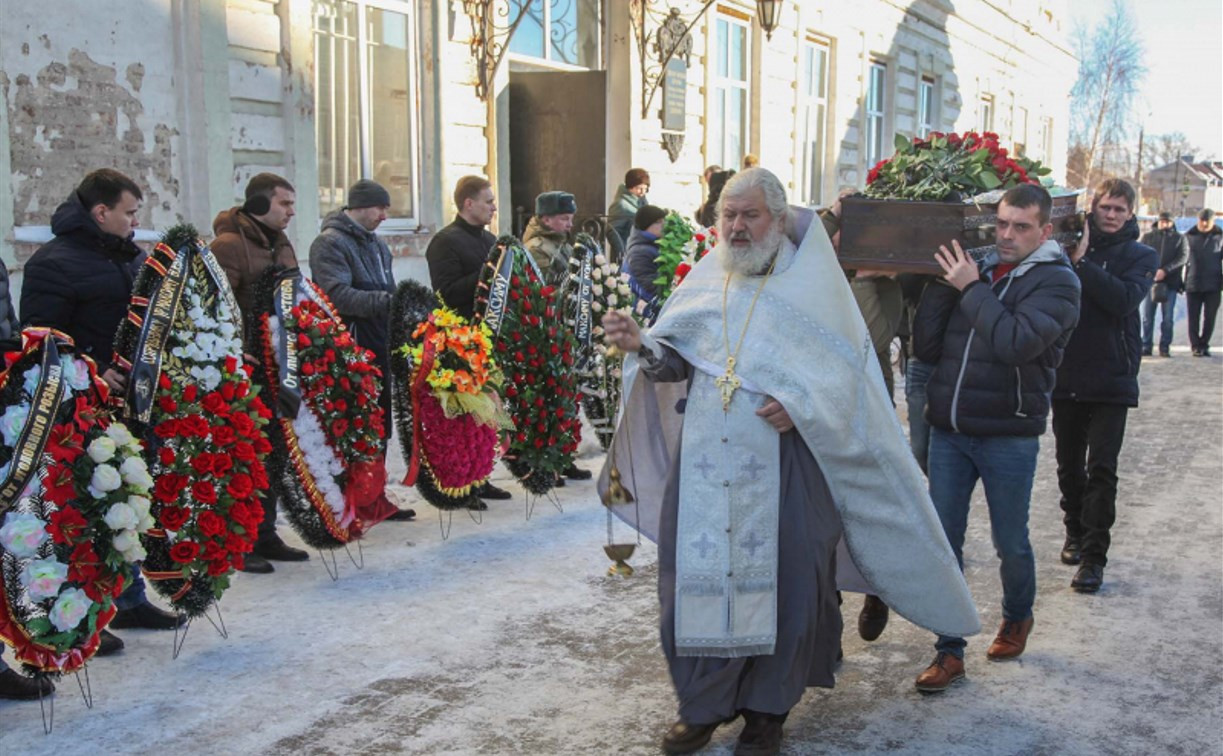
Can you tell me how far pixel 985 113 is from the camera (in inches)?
1070

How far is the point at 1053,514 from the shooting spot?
7.11m

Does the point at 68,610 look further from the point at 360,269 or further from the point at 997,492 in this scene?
the point at 997,492

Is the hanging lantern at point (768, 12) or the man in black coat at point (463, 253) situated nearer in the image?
the man in black coat at point (463, 253)

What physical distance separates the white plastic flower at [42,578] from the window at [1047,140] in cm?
3141

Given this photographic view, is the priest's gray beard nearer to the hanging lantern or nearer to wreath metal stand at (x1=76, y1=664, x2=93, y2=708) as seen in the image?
wreath metal stand at (x1=76, y1=664, x2=93, y2=708)

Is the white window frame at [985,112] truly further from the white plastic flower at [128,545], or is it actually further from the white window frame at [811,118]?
the white plastic flower at [128,545]

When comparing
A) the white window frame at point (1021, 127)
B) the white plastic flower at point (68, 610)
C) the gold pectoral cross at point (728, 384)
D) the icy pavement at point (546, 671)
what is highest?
the white window frame at point (1021, 127)

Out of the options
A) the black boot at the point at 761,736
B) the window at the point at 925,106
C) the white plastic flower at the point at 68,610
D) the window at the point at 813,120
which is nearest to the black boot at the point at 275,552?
the white plastic flower at the point at 68,610

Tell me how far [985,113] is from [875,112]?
23.3 feet

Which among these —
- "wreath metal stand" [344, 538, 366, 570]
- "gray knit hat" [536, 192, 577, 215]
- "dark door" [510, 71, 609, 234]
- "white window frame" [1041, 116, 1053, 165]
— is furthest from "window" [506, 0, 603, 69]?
"white window frame" [1041, 116, 1053, 165]

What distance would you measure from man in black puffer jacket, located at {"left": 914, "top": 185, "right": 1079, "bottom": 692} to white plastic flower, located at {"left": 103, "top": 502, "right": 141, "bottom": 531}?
9.45 feet

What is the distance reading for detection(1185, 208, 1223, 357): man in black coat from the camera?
50.4 feet

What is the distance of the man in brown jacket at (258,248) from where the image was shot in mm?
5734

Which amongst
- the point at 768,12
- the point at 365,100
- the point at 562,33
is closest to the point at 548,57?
the point at 562,33
